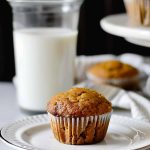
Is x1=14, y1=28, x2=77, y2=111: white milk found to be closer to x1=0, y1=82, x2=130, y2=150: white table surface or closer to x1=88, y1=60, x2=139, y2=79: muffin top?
x1=0, y1=82, x2=130, y2=150: white table surface

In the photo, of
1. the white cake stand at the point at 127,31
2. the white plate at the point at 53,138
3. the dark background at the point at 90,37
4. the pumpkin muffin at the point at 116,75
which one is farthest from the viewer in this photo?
the dark background at the point at 90,37

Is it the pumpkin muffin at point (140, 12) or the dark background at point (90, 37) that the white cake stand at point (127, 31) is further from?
the dark background at point (90, 37)

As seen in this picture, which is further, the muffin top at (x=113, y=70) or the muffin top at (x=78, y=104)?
the muffin top at (x=113, y=70)

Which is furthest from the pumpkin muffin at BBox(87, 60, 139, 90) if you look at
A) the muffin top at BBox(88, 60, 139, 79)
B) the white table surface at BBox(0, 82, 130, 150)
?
the white table surface at BBox(0, 82, 130, 150)

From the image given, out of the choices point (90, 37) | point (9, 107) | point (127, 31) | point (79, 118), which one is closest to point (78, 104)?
point (79, 118)

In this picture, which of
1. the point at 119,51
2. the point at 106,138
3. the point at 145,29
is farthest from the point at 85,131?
the point at 119,51

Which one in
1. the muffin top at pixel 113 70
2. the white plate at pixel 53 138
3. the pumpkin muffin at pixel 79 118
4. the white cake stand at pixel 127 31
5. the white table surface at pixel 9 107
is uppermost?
the white cake stand at pixel 127 31

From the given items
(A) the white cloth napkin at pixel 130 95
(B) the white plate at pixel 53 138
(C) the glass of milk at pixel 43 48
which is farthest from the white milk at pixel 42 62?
(B) the white plate at pixel 53 138

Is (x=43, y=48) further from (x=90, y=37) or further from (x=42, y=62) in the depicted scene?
(x=90, y=37)
